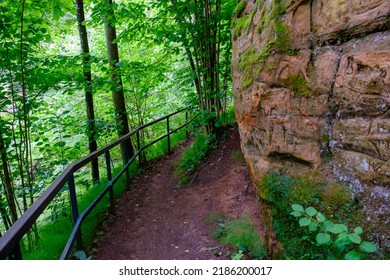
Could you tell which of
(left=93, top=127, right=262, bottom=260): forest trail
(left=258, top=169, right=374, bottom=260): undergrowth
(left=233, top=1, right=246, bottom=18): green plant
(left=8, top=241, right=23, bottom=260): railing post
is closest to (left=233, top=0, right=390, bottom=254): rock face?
(left=258, top=169, right=374, bottom=260): undergrowth

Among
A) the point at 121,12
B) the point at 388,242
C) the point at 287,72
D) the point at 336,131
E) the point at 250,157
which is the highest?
the point at 121,12

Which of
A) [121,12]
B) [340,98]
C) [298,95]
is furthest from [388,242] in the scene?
Result: [121,12]

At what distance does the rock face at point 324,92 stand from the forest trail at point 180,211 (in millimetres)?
1086

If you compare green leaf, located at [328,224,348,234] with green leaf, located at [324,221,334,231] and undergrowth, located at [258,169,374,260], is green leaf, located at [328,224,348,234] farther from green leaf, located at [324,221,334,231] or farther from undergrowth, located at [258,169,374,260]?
undergrowth, located at [258,169,374,260]

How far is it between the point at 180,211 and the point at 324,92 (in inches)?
113

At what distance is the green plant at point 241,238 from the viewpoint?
305 cm

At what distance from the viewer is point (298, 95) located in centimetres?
259

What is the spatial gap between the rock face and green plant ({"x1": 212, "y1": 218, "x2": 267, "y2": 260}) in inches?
27.8

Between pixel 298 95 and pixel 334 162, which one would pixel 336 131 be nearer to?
pixel 334 162

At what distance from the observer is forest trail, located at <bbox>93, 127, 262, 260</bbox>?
3.61 metres

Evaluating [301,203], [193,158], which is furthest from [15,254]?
[193,158]

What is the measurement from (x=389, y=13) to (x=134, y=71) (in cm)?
495

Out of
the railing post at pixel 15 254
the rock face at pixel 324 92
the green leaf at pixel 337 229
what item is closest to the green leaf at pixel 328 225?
the green leaf at pixel 337 229

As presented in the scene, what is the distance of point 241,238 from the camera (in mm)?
3283
